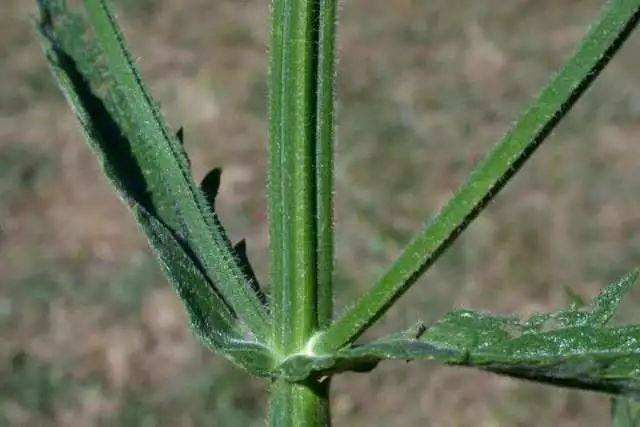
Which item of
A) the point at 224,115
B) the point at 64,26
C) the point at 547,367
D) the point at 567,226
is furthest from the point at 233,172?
the point at 547,367

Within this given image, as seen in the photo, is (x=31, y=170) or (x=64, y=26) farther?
(x=31, y=170)

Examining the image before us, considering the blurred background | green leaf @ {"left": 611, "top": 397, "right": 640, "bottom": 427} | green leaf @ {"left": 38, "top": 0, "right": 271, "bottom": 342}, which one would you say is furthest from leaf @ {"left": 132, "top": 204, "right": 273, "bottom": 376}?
the blurred background

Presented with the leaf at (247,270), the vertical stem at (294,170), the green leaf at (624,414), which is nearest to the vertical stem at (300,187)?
the vertical stem at (294,170)

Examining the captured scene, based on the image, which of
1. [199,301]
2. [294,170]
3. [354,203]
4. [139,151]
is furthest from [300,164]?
[354,203]

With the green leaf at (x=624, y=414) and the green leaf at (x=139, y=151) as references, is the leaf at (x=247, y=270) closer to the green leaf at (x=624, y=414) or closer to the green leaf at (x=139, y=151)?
the green leaf at (x=139, y=151)

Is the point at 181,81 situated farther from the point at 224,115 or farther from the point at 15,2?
the point at 15,2

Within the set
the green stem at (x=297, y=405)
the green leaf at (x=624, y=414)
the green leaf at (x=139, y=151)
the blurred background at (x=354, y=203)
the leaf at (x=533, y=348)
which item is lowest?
the blurred background at (x=354, y=203)
